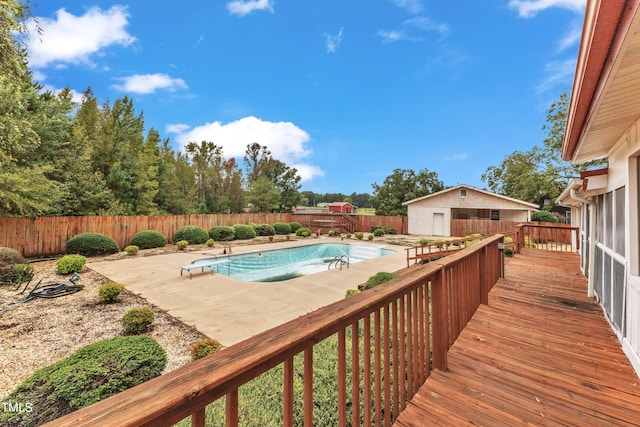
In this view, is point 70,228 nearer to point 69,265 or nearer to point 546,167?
point 69,265

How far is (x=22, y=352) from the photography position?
158 inches

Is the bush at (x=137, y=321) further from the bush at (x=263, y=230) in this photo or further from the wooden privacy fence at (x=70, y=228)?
the bush at (x=263, y=230)

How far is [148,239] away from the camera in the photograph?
1330 centimetres

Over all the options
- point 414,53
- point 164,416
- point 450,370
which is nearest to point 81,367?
point 164,416

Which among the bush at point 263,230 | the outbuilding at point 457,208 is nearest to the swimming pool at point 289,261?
the bush at point 263,230

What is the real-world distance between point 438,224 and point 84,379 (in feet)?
70.6

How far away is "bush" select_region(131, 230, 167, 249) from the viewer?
13.1 m

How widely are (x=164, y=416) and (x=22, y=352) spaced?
5.49 metres

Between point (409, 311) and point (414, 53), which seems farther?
point (414, 53)

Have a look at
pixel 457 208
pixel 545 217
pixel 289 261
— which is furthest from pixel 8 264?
pixel 545 217

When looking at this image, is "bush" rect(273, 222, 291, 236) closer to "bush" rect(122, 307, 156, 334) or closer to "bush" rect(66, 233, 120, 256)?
"bush" rect(66, 233, 120, 256)

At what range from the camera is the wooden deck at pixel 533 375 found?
1.96 m

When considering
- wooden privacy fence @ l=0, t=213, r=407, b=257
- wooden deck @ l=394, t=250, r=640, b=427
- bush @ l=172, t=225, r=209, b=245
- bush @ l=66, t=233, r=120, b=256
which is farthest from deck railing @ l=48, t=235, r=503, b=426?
bush @ l=172, t=225, r=209, b=245

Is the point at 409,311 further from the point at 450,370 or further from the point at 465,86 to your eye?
the point at 465,86
